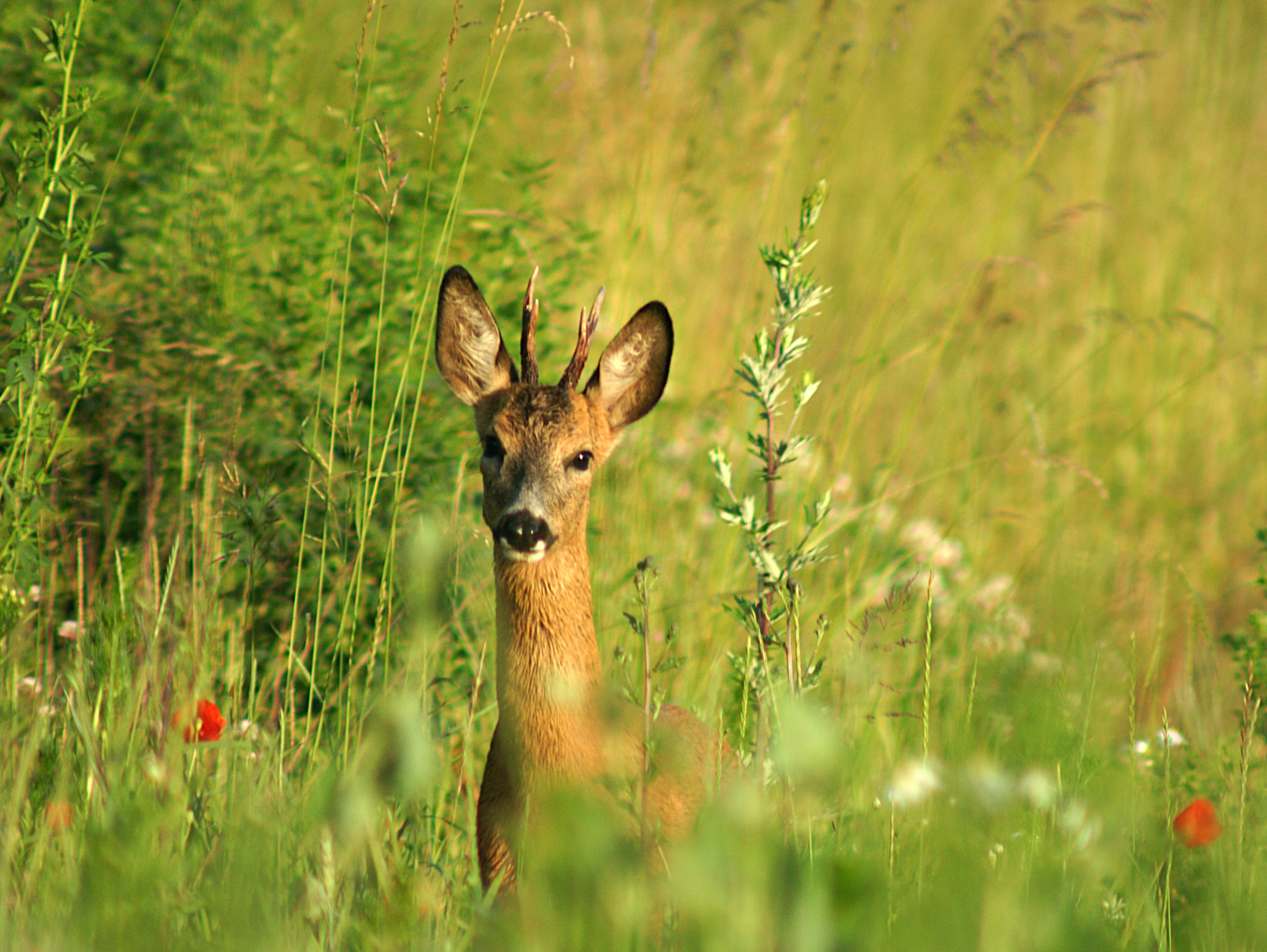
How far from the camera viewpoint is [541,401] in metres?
3.27

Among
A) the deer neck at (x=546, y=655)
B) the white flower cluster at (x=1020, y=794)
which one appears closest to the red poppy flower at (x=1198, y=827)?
the white flower cluster at (x=1020, y=794)

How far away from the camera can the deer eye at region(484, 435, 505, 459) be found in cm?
322

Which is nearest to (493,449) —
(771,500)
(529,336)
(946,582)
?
(529,336)

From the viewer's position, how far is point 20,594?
2.83 metres

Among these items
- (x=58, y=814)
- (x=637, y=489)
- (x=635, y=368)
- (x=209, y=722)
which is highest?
(x=635, y=368)

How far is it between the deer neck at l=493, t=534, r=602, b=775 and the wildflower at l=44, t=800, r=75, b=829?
33.7 inches

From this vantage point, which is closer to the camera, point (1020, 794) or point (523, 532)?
point (1020, 794)

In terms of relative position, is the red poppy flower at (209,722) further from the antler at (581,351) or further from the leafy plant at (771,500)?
the antler at (581,351)

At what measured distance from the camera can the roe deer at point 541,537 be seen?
107 inches

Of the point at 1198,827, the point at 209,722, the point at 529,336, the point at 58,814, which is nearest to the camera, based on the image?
the point at 58,814

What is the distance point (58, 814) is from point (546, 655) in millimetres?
1118

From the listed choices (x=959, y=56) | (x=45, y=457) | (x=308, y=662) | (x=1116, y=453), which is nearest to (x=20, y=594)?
(x=45, y=457)

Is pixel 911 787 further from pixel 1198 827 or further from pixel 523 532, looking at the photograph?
pixel 523 532

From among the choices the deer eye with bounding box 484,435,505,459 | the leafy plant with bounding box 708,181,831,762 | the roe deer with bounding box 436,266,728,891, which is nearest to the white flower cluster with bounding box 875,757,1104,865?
the leafy plant with bounding box 708,181,831,762
